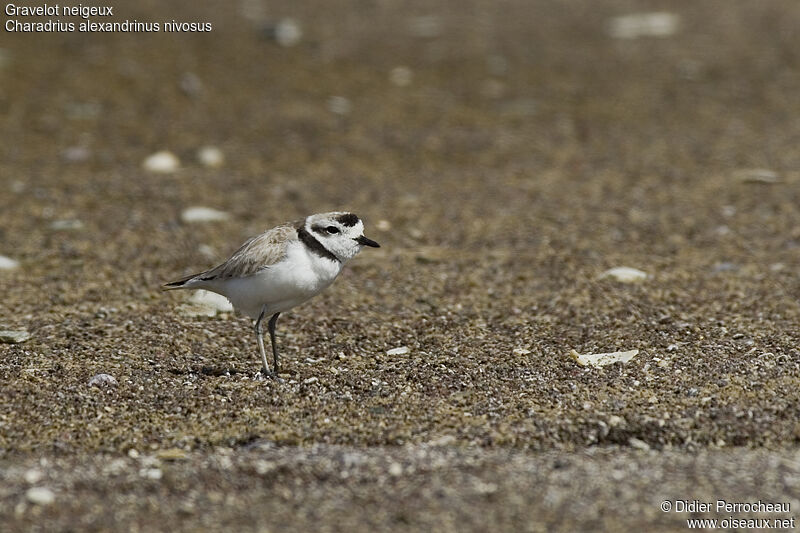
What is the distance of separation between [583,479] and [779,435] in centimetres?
100

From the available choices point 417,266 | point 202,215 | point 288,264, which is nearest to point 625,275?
point 417,266

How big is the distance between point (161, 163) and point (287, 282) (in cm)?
482

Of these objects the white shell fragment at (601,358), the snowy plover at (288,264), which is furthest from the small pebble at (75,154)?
the white shell fragment at (601,358)

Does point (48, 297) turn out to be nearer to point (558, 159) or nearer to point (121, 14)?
point (558, 159)

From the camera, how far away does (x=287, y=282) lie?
5188 millimetres

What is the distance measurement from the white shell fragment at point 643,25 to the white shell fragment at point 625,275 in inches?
295

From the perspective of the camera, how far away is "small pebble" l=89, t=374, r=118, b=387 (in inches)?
201

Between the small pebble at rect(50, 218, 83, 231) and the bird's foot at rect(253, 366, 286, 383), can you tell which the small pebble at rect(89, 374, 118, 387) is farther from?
the small pebble at rect(50, 218, 83, 231)

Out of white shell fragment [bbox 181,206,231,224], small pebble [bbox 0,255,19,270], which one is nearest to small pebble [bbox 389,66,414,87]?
white shell fragment [bbox 181,206,231,224]

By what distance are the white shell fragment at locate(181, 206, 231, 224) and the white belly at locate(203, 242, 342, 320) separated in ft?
10.0

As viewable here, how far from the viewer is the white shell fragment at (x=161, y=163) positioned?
31.4 feet

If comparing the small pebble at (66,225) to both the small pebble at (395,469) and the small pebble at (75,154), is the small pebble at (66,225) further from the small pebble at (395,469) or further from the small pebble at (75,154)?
the small pebble at (395,469)

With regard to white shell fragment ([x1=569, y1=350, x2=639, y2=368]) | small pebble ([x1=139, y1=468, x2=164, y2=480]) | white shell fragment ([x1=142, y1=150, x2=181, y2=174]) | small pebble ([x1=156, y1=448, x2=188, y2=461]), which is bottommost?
white shell fragment ([x1=142, y1=150, x2=181, y2=174])

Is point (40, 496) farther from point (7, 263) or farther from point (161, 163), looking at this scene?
point (161, 163)
